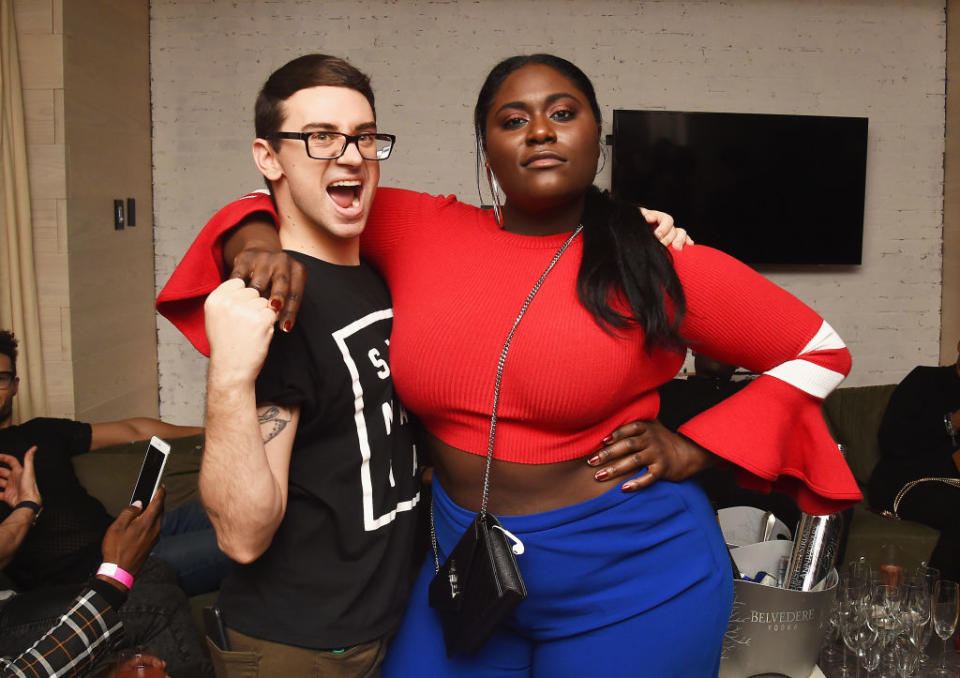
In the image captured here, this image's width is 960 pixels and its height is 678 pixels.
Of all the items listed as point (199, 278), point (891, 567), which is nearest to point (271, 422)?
point (199, 278)

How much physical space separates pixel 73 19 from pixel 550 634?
3.61 meters

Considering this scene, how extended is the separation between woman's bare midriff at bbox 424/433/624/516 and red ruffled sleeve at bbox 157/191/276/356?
17.9 inches

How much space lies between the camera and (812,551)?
176cm

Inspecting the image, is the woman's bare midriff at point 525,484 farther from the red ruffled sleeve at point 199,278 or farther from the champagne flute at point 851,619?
the champagne flute at point 851,619

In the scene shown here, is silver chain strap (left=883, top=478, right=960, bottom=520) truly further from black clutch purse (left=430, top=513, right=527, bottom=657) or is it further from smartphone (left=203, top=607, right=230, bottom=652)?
smartphone (left=203, top=607, right=230, bottom=652)

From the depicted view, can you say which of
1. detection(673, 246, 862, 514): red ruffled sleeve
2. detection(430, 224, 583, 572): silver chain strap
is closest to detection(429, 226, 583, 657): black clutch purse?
detection(430, 224, 583, 572): silver chain strap

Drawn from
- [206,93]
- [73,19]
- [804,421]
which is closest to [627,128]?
[206,93]

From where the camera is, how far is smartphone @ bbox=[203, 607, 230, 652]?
123cm

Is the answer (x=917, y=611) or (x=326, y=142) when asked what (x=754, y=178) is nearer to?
→ (x=917, y=611)

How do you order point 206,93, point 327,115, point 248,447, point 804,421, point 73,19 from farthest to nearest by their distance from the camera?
point 206,93
point 73,19
point 804,421
point 327,115
point 248,447

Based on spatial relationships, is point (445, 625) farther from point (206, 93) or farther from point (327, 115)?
point (206, 93)

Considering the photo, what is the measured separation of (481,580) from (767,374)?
2.01 ft

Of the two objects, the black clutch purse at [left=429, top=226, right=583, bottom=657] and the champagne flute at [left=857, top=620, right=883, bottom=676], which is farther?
the champagne flute at [left=857, top=620, right=883, bottom=676]

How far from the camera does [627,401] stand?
134 centimetres
